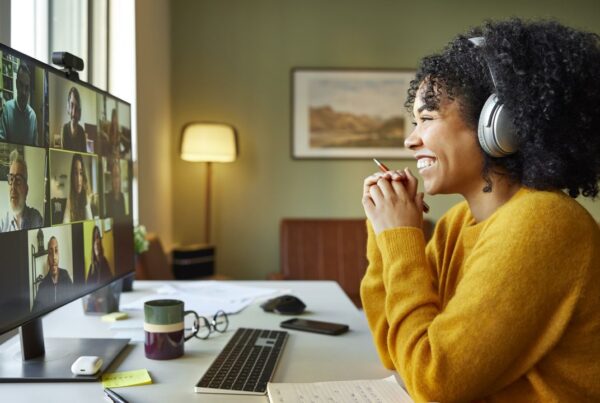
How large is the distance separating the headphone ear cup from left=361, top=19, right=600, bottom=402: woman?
0.01 metres

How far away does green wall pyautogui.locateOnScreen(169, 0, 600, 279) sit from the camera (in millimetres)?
3904

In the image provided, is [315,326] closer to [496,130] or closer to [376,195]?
[376,195]

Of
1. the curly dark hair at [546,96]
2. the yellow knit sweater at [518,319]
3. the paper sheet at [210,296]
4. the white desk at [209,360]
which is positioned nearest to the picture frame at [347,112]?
the paper sheet at [210,296]

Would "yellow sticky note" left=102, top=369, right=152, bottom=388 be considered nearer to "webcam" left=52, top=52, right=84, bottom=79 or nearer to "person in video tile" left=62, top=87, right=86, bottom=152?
"person in video tile" left=62, top=87, right=86, bottom=152

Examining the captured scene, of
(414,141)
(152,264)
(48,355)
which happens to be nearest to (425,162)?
(414,141)

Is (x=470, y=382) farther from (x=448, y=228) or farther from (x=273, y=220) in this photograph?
(x=273, y=220)

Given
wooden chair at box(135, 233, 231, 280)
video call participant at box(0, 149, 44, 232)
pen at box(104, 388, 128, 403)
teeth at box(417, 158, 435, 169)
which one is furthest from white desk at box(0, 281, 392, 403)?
wooden chair at box(135, 233, 231, 280)

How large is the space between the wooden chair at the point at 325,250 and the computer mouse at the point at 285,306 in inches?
81.4

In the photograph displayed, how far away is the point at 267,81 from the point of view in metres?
3.95

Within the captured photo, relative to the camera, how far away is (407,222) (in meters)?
1.05

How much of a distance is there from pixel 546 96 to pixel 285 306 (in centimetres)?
A: 93

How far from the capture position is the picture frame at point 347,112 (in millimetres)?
→ 3943

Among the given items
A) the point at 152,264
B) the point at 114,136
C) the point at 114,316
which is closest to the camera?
the point at 114,136

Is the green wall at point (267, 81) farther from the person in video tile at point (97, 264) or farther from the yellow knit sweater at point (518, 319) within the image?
the yellow knit sweater at point (518, 319)
